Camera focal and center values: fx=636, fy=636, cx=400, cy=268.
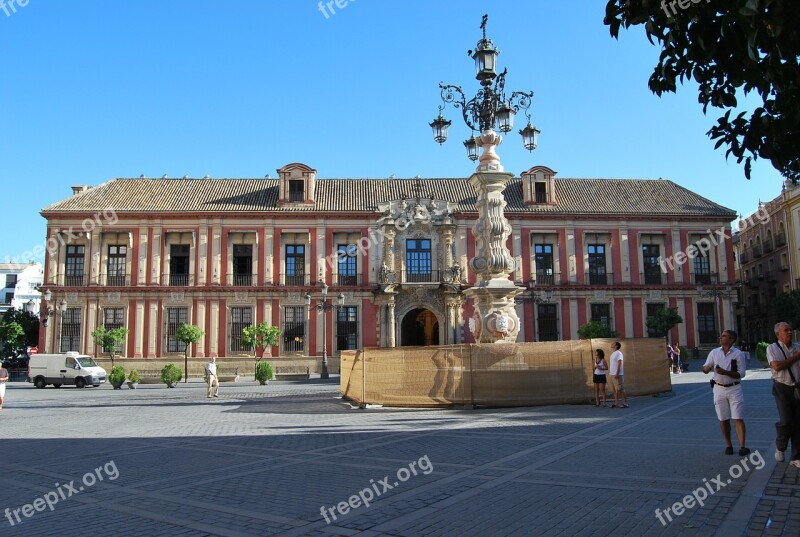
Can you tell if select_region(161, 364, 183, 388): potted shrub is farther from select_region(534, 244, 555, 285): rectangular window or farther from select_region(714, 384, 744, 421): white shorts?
select_region(714, 384, 744, 421): white shorts

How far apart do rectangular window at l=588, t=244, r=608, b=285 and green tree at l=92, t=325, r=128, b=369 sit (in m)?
28.2

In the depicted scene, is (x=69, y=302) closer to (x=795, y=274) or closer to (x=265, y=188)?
(x=265, y=188)

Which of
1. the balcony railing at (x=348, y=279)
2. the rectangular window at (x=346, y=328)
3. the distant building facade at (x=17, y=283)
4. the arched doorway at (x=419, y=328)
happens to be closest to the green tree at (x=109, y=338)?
the rectangular window at (x=346, y=328)

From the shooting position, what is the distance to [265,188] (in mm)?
41281

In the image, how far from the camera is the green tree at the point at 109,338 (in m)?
34.3

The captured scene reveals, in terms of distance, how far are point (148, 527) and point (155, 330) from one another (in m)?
34.8

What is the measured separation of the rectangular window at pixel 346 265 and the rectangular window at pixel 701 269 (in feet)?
71.5

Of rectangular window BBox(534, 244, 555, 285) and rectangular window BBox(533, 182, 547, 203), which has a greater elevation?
rectangular window BBox(533, 182, 547, 203)

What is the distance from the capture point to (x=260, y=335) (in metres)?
35.2

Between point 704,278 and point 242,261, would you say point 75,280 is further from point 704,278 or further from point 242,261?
point 704,278

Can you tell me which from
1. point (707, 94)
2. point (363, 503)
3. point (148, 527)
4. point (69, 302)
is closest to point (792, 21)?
point (707, 94)

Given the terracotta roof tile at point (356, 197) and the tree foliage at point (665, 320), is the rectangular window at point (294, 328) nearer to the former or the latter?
the terracotta roof tile at point (356, 197)

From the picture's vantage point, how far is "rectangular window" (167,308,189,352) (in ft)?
124

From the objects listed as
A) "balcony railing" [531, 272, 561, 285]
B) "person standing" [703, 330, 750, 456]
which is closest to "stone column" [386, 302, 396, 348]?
"balcony railing" [531, 272, 561, 285]
